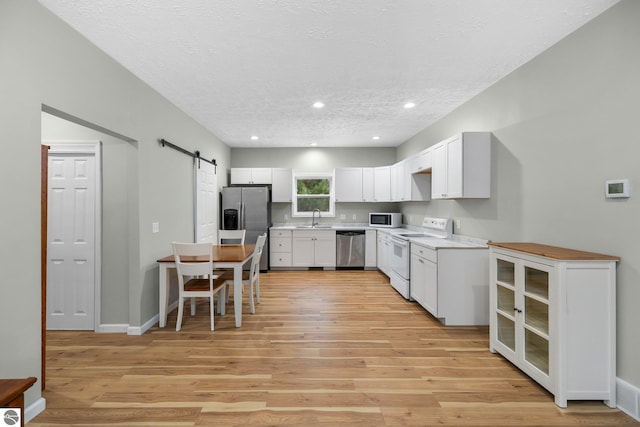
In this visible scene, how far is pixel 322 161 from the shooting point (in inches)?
271

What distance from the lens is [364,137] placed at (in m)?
5.91

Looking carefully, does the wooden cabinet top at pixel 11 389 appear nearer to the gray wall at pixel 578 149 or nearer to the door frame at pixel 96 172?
the door frame at pixel 96 172

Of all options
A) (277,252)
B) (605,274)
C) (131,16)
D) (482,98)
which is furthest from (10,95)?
(277,252)

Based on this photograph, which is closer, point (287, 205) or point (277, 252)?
point (277, 252)

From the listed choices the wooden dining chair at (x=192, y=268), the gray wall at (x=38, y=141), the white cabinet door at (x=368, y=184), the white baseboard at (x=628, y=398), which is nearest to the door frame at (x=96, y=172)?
the gray wall at (x=38, y=141)

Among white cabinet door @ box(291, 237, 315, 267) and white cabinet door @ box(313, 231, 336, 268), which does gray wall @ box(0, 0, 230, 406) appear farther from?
white cabinet door @ box(313, 231, 336, 268)

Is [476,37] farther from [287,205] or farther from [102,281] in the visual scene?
[287,205]

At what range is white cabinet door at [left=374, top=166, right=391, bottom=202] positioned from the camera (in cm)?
635

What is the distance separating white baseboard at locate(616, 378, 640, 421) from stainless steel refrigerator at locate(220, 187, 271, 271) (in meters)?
5.23

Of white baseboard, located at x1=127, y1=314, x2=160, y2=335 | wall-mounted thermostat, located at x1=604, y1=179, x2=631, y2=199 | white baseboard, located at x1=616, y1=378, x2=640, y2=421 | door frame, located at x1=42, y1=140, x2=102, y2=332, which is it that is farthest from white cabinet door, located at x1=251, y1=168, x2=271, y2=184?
white baseboard, located at x1=616, y1=378, x2=640, y2=421

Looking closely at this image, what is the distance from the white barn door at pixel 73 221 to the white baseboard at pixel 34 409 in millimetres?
1391

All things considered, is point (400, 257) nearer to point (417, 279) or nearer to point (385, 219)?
point (417, 279)

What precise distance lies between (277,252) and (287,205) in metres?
1.17

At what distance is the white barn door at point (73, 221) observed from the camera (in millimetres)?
3201
